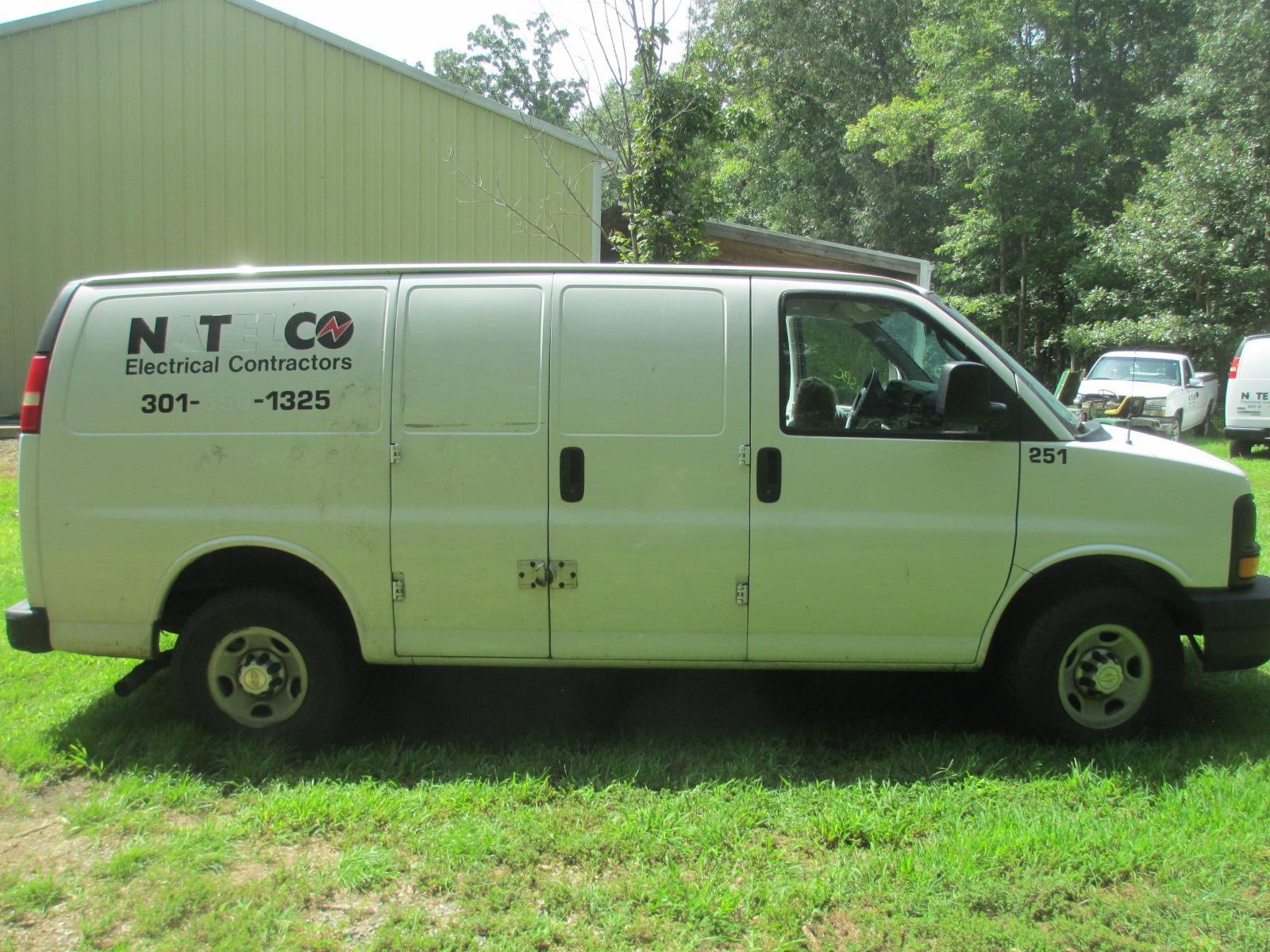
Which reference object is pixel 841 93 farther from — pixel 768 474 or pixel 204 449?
pixel 204 449

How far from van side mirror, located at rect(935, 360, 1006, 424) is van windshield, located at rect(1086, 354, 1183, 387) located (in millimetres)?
16319

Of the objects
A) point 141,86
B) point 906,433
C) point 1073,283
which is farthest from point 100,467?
point 1073,283

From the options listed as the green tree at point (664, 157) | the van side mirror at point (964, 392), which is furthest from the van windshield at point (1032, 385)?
the green tree at point (664, 157)

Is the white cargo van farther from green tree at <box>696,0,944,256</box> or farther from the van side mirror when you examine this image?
green tree at <box>696,0,944,256</box>

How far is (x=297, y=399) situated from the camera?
164 inches

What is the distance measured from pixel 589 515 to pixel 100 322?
225 centimetres

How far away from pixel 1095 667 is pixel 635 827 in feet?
6.86

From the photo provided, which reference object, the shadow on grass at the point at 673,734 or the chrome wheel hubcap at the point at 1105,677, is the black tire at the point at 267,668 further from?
the chrome wheel hubcap at the point at 1105,677

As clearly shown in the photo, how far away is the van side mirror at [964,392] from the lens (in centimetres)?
395

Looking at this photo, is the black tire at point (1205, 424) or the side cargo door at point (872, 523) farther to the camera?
the black tire at point (1205, 424)

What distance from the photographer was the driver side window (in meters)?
4.14

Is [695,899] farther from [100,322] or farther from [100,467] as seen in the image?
[100,322]

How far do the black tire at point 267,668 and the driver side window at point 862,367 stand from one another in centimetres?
215

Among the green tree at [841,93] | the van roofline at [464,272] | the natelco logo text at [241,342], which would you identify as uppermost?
the green tree at [841,93]
